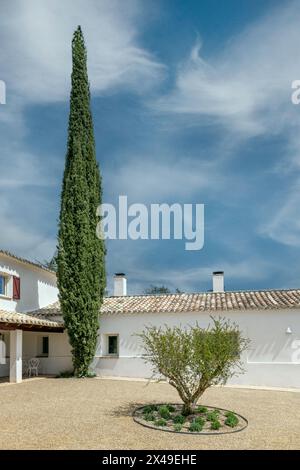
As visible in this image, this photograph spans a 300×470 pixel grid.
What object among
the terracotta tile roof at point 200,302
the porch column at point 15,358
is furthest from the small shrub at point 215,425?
the porch column at point 15,358

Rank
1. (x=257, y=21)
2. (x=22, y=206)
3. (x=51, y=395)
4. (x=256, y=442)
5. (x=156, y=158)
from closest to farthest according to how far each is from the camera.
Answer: (x=256, y=442) < (x=257, y=21) < (x=51, y=395) < (x=156, y=158) < (x=22, y=206)

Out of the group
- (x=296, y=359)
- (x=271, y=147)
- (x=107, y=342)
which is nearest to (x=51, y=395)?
(x=107, y=342)

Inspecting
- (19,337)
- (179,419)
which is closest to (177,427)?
(179,419)

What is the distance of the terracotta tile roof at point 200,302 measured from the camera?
756 inches

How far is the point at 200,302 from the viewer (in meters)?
20.9

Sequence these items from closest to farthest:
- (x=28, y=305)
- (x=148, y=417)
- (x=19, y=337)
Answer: (x=148, y=417) → (x=19, y=337) → (x=28, y=305)

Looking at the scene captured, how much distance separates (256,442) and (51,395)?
7.90 meters

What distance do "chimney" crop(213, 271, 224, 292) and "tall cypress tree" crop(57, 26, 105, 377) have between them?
6.50 meters

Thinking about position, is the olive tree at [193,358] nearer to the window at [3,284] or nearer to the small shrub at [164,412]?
the small shrub at [164,412]

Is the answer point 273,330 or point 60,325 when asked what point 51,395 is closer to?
point 60,325

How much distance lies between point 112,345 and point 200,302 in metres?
4.81

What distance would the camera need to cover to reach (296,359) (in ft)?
59.9

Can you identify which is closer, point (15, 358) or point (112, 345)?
point (15, 358)

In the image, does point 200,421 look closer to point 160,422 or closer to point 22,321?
point 160,422
